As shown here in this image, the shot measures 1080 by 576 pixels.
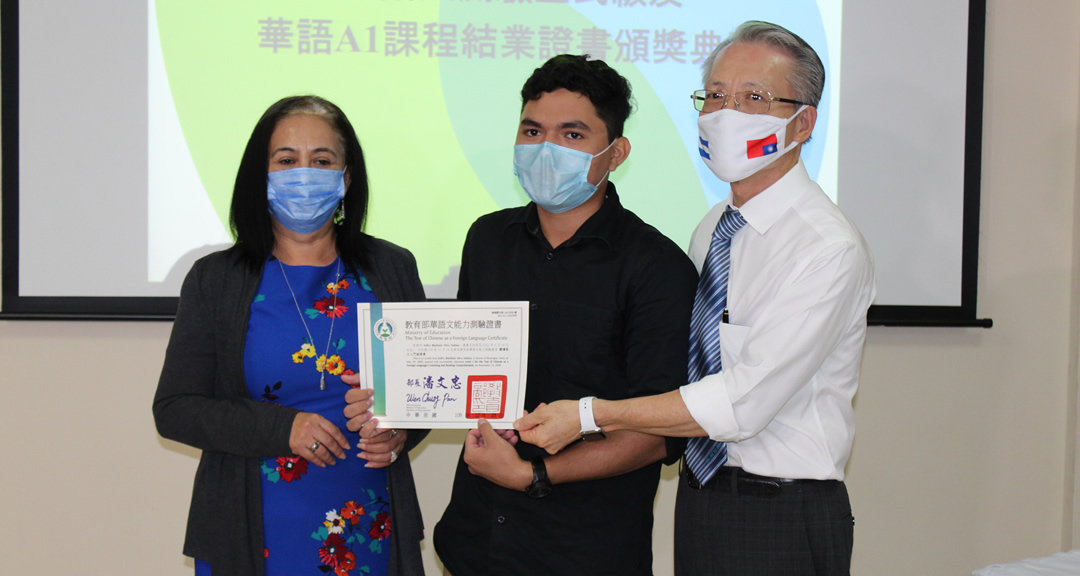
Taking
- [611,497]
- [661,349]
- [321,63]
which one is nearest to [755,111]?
[661,349]

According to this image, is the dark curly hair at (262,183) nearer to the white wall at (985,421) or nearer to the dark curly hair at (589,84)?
the dark curly hair at (589,84)

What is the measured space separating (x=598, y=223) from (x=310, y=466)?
87 cm

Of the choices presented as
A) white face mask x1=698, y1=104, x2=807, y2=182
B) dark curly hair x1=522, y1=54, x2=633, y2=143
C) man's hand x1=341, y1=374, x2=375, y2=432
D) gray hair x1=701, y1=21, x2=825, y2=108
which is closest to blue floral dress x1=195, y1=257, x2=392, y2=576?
man's hand x1=341, y1=374, x2=375, y2=432

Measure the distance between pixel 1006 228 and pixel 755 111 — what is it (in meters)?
2.20

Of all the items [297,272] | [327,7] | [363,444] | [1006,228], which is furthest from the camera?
[1006,228]

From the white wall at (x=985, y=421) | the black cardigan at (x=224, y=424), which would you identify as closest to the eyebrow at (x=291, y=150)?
the black cardigan at (x=224, y=424)

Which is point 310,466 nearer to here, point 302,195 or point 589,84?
point 302,195

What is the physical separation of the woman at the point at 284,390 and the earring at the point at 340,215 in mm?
101

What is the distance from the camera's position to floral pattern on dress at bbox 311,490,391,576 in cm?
177

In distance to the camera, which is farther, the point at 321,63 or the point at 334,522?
the point at 321,63

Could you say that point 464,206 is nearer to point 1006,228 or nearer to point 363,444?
point 363,444

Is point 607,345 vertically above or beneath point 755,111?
beneath

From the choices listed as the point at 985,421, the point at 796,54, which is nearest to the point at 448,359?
the point at 796,54

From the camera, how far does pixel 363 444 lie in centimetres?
175
